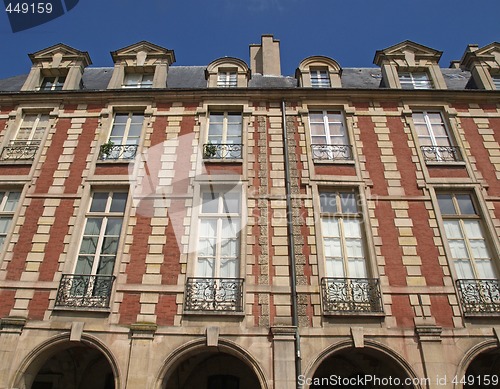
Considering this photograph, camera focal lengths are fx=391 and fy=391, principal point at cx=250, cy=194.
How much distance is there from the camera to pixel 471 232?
7668 millimetres

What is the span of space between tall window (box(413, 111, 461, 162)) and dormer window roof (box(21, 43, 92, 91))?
868 centimetres

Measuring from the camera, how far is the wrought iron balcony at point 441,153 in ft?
28.1

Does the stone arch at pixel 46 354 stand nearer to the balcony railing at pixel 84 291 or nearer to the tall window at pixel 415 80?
the balcony railing at pixel 84 291

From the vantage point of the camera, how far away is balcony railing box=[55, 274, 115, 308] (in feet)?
22.3

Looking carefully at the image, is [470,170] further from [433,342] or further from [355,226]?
[433,342]

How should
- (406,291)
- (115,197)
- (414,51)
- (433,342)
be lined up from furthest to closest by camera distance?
(414,51), (115,197), (406,291), (433,342)

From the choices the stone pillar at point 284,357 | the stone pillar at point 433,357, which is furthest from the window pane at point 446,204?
the stone pillar at point 284,357

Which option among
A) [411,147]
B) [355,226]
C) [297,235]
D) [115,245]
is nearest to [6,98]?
[115,245]

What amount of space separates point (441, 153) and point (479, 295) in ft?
10.7

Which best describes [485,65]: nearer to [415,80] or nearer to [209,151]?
[415,80]

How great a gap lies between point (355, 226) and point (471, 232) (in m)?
2.25

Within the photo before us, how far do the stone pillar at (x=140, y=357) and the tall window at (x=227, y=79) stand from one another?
6405 mm

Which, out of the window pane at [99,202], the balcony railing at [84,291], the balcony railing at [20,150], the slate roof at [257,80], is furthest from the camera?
the slate roof at [257,80]

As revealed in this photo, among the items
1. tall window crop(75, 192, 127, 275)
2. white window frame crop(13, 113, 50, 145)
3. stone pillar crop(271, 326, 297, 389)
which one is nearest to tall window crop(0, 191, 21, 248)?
white window frame crop(13, 113, 50, 145)
